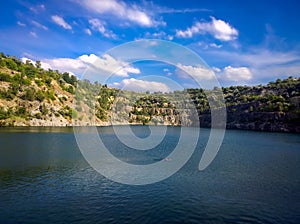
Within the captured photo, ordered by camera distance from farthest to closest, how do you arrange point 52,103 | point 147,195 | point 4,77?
point 52,103 < point 4,77 < point 147,195

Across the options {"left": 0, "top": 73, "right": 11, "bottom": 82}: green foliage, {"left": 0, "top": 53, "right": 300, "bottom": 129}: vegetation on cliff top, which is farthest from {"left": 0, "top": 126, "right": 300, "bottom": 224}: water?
{"left": 0, "top": 73, "right": 11, "bottom": 82}: green foliage

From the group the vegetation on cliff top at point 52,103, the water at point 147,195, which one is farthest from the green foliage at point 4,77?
the water at point 147,195

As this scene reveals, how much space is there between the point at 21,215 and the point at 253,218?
844 inches

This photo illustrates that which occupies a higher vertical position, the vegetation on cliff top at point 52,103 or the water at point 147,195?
the vegetation on cliff top at point 52,103

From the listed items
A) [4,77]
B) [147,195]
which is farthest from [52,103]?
[147,195]

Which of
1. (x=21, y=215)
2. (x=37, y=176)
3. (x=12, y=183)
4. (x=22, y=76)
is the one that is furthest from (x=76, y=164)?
(x=22, y=76)

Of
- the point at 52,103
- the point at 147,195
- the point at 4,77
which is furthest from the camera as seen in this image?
the point at 52,103

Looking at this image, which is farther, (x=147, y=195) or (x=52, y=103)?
(x=52, y=103)

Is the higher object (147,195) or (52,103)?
(52,103)

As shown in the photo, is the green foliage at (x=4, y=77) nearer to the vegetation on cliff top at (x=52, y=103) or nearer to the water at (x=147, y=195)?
the vegetation on cliff top at (x=52, y=103)

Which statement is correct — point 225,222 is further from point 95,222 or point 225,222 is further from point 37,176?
point 37,176

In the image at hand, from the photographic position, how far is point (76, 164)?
44.2 meters

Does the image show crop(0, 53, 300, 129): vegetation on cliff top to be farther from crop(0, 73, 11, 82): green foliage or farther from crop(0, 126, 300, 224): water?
crop(0, 126, 300, 224): water

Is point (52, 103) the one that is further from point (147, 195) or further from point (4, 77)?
point (147, 195)
